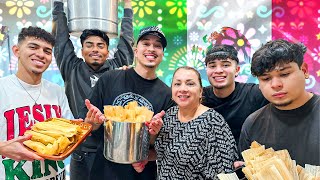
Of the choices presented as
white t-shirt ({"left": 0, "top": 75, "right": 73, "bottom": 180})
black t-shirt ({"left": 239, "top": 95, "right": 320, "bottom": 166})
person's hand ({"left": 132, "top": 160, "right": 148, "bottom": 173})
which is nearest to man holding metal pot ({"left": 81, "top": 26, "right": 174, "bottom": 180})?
person's hand ({"left": 132, "top": 160, "right": 148, "bottom": 173})

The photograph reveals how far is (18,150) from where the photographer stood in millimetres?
1543

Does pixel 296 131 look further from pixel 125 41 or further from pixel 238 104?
pixel 125 41

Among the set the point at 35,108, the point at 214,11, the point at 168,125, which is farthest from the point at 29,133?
the point at 214,11

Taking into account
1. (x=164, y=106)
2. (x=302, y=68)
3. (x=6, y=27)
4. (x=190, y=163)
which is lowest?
(x=190, y=163)

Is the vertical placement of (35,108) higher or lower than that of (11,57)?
lower

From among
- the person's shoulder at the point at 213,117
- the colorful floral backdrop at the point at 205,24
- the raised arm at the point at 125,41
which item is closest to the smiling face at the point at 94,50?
the raised arm at the point at 125,41

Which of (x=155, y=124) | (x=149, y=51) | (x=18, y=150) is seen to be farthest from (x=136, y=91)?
(x=18, y=150)

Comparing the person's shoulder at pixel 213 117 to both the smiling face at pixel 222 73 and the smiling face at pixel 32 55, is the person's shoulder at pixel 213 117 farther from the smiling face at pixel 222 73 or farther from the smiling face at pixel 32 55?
the smiling face at pixel 32 55

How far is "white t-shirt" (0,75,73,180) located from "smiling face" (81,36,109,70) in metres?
0.60

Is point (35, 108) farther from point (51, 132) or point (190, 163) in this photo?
point (190, 163)

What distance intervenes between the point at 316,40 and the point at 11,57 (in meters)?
3.00

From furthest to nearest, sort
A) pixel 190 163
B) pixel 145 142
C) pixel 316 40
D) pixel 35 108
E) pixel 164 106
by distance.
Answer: pixel 316 40 → pixel 164 106 → pixel 35 108 → pixel 145 142 → pixel 190 163

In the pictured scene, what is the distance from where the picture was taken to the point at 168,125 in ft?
5.82

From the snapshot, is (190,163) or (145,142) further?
(145,142)
